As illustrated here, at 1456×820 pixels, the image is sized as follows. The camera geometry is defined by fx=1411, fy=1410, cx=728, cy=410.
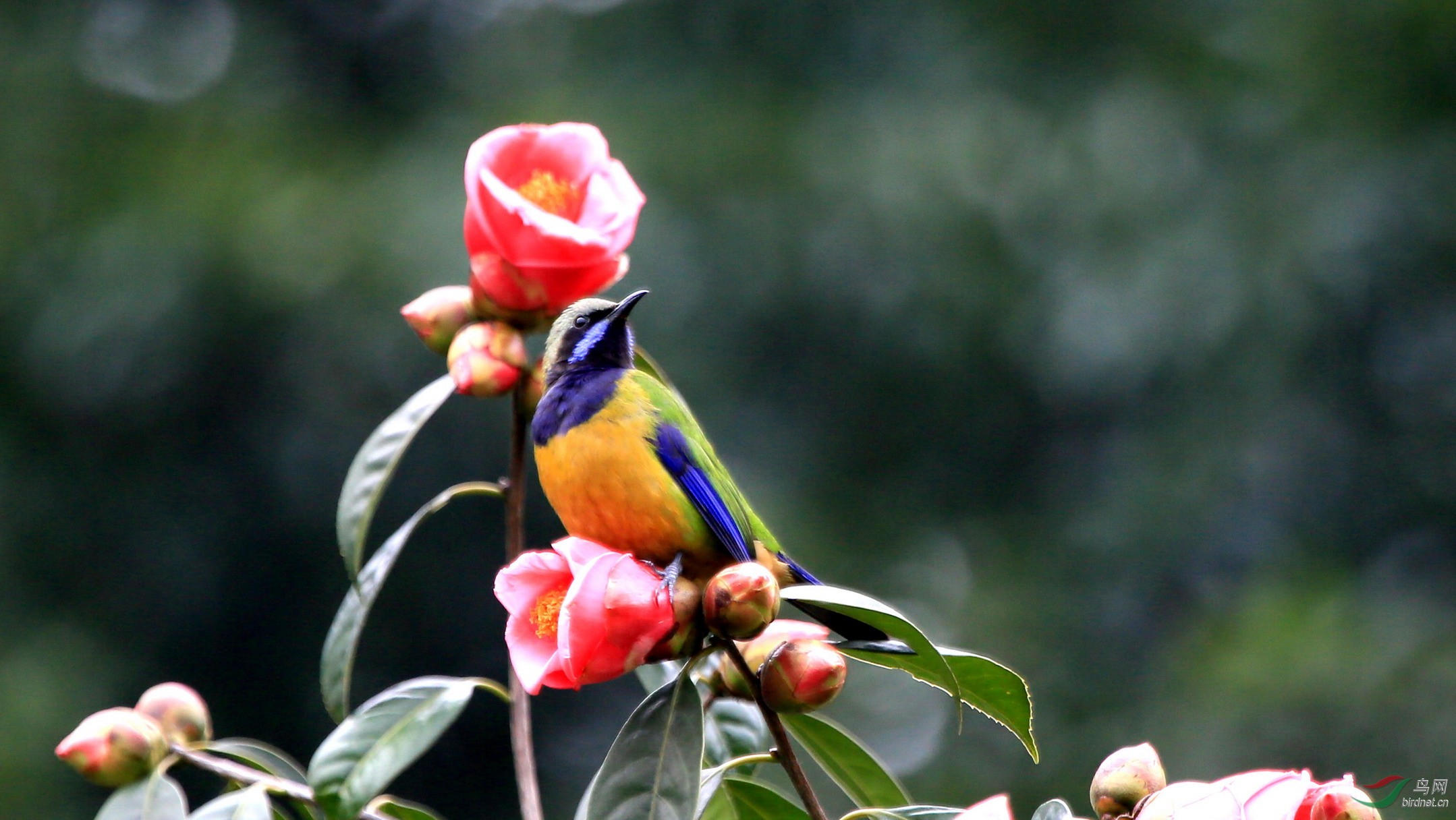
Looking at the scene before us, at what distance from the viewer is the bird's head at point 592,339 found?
258cm

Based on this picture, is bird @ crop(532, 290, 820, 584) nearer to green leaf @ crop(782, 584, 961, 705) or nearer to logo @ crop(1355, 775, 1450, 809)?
green leaf @ crop(782, 584, 961, 705)

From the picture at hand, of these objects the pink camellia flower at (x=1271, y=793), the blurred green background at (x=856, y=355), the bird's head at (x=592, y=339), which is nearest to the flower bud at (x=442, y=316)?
the bird's head at (x=592, y=339)

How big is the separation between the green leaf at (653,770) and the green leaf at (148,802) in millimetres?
600

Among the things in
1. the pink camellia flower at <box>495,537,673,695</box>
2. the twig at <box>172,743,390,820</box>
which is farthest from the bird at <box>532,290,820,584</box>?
the twig at <box>172,743,390,820</box>

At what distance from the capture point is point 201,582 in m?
8.63

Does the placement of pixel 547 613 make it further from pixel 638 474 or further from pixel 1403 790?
pixel 1403 790

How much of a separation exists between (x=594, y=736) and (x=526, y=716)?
750 centimetres

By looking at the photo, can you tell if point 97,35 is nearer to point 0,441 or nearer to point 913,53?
→ point 0,441

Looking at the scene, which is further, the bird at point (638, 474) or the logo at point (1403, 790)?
the bird at point (638, 474)

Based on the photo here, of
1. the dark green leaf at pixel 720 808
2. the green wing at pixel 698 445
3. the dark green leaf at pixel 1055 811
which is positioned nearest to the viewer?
the dark green leaf at pixel 1055 811

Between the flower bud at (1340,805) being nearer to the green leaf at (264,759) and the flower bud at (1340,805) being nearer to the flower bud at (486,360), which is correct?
the flower bud at (486,360)

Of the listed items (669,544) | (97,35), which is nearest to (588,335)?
(669,544)

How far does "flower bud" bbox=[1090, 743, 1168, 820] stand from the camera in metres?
1.49

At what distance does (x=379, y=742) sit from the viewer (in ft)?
5.95
